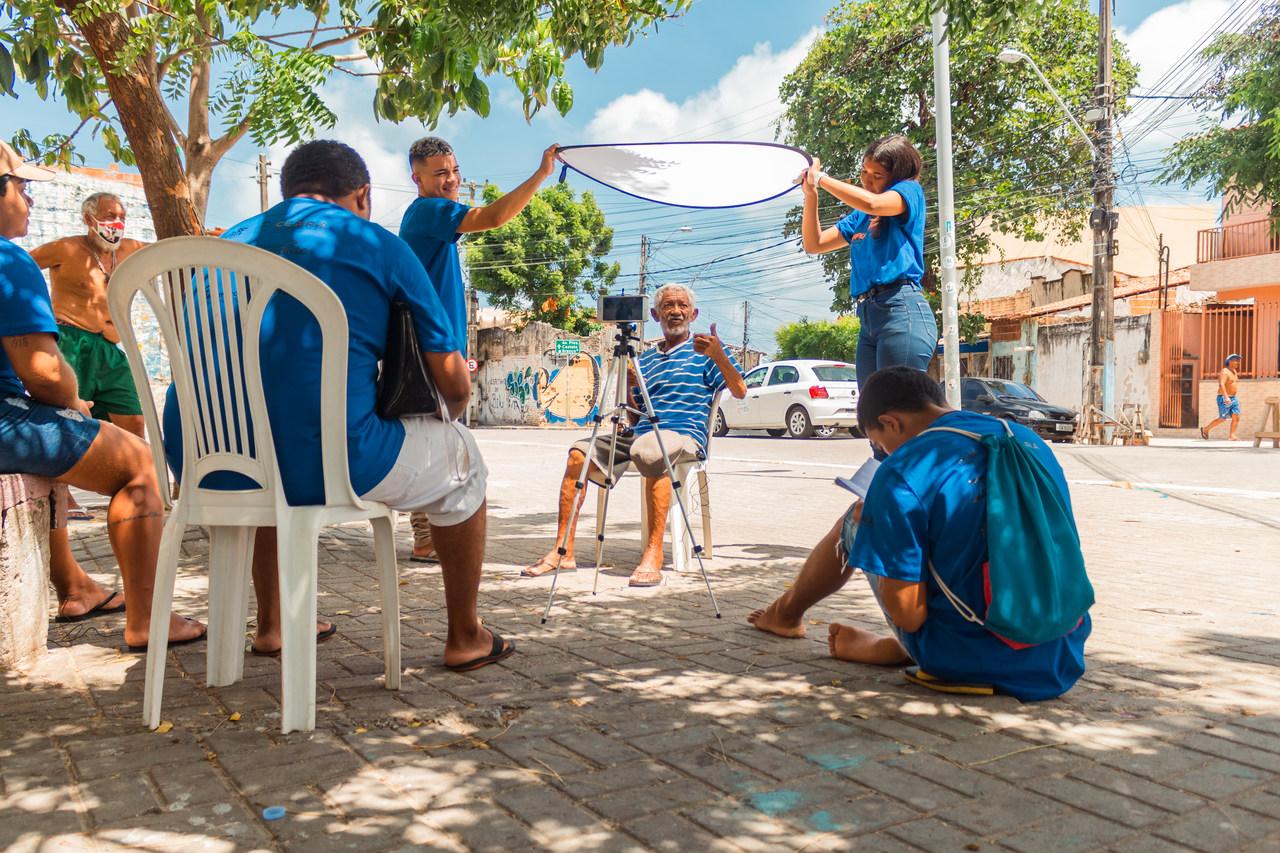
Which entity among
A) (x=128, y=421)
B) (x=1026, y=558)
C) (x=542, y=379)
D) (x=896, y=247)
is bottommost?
(x=1026, y=558)

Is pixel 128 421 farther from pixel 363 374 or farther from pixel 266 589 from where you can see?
pixel 363 374

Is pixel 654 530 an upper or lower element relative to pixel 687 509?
lower

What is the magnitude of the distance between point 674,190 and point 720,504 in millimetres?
5170

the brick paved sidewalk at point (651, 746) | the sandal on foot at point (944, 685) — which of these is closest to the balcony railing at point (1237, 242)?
the brick paved sidewalk at point (651, 746)

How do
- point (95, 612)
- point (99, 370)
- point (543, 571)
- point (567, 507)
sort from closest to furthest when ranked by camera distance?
point (95, 612) < point (543, 571) < point (567, 507) < point (99, 370)

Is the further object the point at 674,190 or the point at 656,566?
the point at 656,566

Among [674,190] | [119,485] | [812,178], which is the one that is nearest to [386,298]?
[119,485]

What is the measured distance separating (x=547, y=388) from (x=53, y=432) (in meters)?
35.5

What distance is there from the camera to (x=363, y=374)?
3111mm

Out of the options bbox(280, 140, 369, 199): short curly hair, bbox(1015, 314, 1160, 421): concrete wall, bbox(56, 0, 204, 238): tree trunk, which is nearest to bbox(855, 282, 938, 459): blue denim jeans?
bbox(280, 140, 369, 199): short curly hair

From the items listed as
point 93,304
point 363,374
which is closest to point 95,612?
point 363,374

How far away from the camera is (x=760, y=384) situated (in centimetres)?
2395

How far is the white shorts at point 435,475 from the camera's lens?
126 inches

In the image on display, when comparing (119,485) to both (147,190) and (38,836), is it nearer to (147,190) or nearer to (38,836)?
(38,836)
